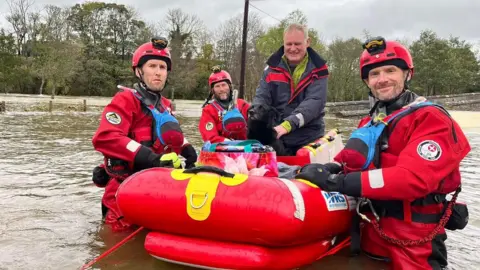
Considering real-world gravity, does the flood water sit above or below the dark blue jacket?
below

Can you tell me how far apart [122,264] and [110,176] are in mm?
985

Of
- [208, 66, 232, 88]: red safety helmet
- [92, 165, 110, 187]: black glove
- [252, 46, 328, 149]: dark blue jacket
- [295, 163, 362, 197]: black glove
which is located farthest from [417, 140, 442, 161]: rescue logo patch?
[208, 66, 232, 88]: red safety helmet

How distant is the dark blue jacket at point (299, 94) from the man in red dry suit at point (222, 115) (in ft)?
1.92

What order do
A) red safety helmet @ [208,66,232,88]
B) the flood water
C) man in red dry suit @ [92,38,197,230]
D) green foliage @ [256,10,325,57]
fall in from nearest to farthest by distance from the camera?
1. the flood water
2. man in red dry suit @ [92,38,197,230]
3. red safety helmet @ [208,66,232,88]
4. green foliage @ [256,10,325,57]

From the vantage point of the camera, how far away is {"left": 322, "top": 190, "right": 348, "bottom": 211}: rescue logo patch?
9.39 ft

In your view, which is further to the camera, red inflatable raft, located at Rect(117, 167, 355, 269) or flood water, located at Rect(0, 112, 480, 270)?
flood water, located at Rect(0, 112, 480, 270)

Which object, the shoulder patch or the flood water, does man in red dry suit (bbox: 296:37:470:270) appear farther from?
the shoulder patch

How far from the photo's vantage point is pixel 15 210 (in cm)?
448

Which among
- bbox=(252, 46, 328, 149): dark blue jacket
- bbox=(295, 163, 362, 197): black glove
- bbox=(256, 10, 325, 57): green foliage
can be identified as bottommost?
bbox=(295, 163, 362, 197): black glove

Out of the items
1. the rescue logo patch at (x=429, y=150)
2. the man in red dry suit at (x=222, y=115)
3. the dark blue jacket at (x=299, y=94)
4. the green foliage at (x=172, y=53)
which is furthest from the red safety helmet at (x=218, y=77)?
the green foliage at (x=172, y=53)

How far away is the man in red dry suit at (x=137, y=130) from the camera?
11.5 ft

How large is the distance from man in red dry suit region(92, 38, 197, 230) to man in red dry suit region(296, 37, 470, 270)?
1.41 metres

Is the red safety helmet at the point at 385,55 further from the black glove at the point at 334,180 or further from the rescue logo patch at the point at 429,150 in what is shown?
the black glove at the point at 334,180

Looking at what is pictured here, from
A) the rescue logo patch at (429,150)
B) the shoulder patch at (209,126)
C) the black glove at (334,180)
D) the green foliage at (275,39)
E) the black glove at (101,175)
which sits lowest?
the black glove at (101,175)
